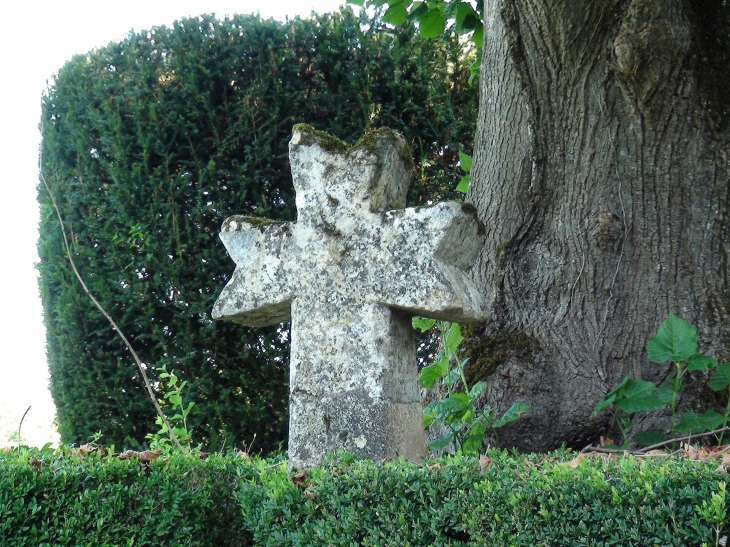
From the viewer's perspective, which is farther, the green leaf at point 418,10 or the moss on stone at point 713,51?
the green leaf at point 418,10

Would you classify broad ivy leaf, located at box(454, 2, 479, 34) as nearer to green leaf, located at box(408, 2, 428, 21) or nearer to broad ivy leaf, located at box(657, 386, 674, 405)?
green leaf, located at box(408, 2, 428, 21)

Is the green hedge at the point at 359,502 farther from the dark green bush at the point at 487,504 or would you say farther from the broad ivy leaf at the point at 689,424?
the broad ivy leaf at the point at 689,424

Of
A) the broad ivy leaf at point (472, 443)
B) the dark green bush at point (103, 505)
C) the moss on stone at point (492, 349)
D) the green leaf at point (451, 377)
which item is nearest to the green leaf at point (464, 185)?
the moss on stone at point (492, 349)

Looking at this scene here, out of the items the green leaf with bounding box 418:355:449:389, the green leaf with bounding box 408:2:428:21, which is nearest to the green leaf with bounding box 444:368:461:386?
the green leaf with bounding box 418:355:449:389

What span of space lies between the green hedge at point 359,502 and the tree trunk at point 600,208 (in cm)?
121

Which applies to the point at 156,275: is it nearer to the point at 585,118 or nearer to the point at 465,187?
the point at 465,187

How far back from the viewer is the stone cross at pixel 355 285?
3145 mm

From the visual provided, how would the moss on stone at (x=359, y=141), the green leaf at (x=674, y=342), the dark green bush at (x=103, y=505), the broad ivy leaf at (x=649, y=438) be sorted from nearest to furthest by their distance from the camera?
the dark green bush at (x=103, y=505), the moss on stone at (x=359, y=141), the green leaf at (x=674, y=342), the broad ivy leaf at (x=649, y=438)

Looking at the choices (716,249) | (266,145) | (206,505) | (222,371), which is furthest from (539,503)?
(266,145)

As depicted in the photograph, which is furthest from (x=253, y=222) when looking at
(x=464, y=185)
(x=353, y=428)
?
(x=464, y=185)

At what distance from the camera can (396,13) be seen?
6.12 metres

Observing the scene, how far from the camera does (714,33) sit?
4.59 meters

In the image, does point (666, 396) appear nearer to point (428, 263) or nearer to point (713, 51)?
point (428, 263)

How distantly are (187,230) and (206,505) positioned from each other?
11.3ft
